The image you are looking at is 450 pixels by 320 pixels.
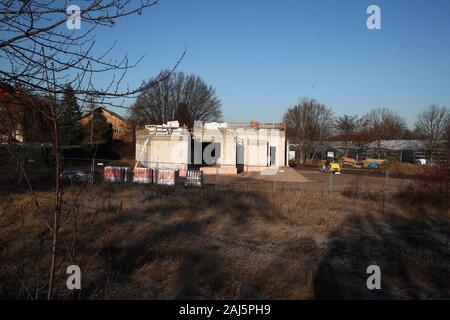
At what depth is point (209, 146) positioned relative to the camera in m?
39.4

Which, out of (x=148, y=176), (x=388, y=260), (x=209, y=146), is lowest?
(x=388, y=260)

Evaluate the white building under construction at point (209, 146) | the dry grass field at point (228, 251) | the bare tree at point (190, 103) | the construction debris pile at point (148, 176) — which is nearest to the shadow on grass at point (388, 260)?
the dry grass field at point (228, 251)

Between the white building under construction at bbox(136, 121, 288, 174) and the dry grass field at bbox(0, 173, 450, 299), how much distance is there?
2155 centimetres

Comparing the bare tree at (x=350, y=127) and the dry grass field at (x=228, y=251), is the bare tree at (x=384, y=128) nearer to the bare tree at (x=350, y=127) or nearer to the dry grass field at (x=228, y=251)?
the bare tree at (x=350, y=127)

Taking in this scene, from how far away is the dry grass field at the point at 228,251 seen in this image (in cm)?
555

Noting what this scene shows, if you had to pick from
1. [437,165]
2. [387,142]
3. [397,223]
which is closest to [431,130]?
[387,142]

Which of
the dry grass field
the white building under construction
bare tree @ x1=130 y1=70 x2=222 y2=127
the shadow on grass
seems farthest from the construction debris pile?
bare tree @ x1=130 y1=70 x2=222 y2=127

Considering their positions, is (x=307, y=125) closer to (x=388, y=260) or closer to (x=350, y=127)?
(x=350, y=127)

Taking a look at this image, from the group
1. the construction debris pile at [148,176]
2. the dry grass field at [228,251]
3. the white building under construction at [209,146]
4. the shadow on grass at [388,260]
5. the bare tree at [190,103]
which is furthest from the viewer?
the bare tree at [190,103]

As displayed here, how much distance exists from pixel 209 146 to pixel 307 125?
28.3 m

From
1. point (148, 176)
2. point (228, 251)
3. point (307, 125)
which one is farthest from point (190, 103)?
point (228, 251)

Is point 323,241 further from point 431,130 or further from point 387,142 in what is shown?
point 387,142

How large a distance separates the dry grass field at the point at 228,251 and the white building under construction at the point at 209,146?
21.5 metres

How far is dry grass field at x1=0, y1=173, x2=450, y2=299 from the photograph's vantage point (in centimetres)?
555
